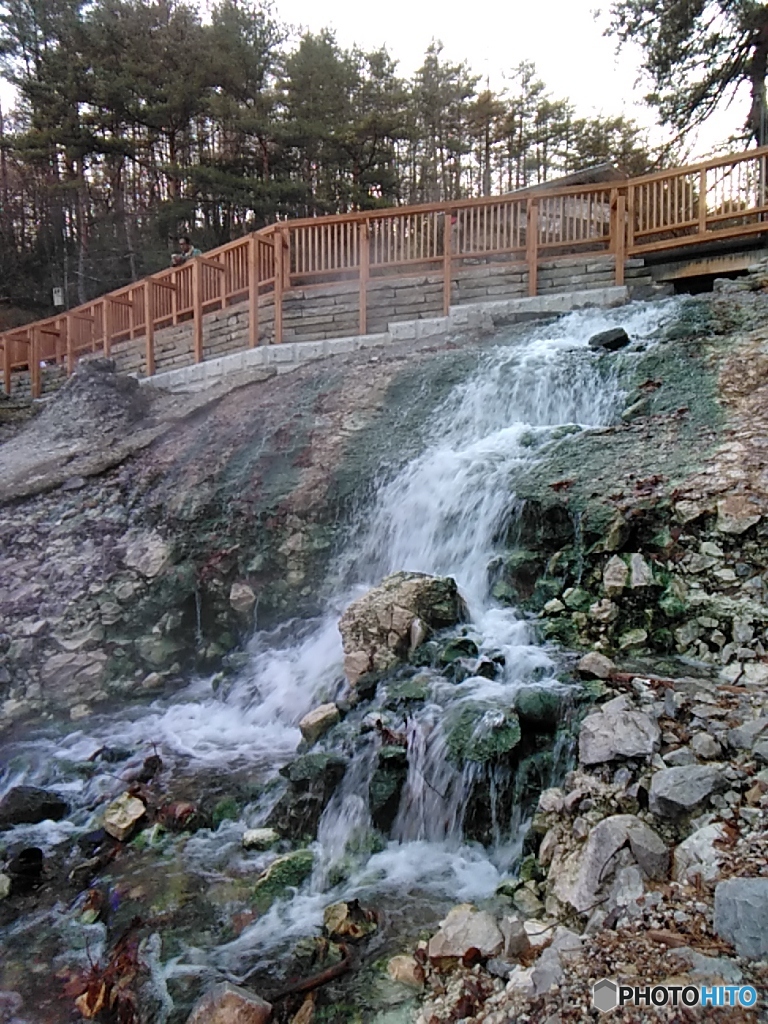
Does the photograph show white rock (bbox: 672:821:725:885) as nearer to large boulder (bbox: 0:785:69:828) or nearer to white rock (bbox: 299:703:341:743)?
white rock (bbox: 299:703:341:743)

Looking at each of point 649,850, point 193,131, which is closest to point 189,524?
point 649,850

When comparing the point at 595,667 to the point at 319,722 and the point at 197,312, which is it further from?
the point at 197,312

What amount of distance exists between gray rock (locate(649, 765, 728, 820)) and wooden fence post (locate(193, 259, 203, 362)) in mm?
11806

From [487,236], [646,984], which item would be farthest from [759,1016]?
[487,236]

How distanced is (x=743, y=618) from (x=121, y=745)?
4.76 m

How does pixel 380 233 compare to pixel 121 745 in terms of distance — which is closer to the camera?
pixel 121 745

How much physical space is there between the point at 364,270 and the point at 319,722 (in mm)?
8991

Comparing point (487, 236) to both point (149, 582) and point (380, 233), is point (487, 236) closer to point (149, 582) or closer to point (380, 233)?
point (380, 233)

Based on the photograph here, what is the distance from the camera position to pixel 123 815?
426 centimetres

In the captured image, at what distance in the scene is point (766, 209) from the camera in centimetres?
936

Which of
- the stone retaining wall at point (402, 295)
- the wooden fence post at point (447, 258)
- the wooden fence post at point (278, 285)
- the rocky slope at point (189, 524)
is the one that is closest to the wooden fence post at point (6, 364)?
the stone retaining wall at point (402, 295)

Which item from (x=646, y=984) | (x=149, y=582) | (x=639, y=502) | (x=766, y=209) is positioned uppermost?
(x=766, y=209)

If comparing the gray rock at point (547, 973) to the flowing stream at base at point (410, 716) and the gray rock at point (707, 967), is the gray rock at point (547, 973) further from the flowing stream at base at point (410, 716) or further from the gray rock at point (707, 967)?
the flowing stream at base at point (410, 716)

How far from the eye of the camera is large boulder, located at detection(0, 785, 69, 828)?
4422mm
